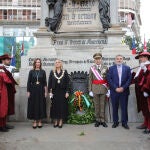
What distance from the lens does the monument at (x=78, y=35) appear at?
11109mm

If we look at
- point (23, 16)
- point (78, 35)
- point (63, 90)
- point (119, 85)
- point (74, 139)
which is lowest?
point (74, 139)

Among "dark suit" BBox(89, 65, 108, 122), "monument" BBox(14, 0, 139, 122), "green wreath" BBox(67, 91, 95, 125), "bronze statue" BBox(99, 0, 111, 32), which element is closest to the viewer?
"dark suit" BBox(89, 65, 108, 122)

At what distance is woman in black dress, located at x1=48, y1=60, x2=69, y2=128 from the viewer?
969 cm

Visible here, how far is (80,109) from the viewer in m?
10.2

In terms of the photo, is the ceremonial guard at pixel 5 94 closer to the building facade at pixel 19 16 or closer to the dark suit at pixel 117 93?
the dark suit at pixel 117 93

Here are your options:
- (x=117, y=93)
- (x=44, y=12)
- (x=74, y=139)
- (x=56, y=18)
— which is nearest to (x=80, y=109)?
(x=117, y=93)

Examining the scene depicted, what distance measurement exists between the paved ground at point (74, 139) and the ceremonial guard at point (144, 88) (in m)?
0.34

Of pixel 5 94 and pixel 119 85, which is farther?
pixel 119 85

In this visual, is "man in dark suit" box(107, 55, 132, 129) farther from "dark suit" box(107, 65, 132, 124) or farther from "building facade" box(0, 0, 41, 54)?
"building facade" box(0, 0, 41, 54)

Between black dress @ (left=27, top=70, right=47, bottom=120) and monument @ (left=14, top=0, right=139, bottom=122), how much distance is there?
4.34 ft

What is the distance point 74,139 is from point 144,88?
188 centimetres

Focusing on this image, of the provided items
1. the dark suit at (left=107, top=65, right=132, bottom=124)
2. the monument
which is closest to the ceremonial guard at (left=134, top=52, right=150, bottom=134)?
the dark suit at (left=107, top=65, right=132, bottom=124)

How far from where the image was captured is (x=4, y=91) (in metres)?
9.41

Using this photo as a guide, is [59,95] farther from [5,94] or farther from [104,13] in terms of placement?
[104,13]
